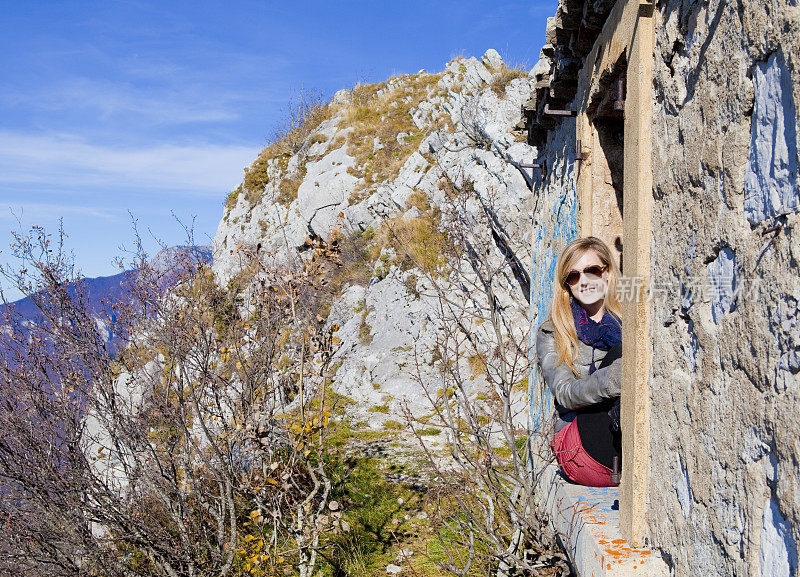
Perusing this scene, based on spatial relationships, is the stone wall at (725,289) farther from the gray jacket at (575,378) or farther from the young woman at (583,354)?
the young woman at (583,354)

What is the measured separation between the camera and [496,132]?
29.6 ft

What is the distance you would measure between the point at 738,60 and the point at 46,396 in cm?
378

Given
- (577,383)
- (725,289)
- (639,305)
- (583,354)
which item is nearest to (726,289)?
(725,289)

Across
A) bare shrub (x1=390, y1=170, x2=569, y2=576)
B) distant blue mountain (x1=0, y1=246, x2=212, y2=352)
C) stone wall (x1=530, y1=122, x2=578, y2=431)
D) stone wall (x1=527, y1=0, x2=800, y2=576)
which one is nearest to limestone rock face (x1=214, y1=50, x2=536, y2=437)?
bare shrub (x1=390, y1=170, x2=569, y2=576)

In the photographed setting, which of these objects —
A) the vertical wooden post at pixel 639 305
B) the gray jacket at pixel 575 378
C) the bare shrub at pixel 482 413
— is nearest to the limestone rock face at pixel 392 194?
the bare shrub at pixel 482 413

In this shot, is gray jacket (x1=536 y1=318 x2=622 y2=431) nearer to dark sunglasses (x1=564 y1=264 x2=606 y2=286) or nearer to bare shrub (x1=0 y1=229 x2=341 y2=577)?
dark sunglasses (x1=564 y1=264 x2=606 y2=286)

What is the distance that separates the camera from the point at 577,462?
2385 mm

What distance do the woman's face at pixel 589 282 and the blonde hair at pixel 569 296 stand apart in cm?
1

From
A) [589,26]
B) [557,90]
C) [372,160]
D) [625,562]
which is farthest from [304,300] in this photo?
[372,160]

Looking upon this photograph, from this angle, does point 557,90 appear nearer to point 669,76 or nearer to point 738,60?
point 669,76

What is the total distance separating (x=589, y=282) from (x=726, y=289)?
1243mm

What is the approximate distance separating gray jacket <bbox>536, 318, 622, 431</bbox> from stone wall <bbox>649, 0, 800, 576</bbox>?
423 mm

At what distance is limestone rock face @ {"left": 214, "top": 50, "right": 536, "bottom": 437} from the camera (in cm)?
807

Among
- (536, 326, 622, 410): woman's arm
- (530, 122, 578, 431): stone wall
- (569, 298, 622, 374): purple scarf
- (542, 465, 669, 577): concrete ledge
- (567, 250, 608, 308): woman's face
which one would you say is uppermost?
(530, 122, 578, 431): stone wall
